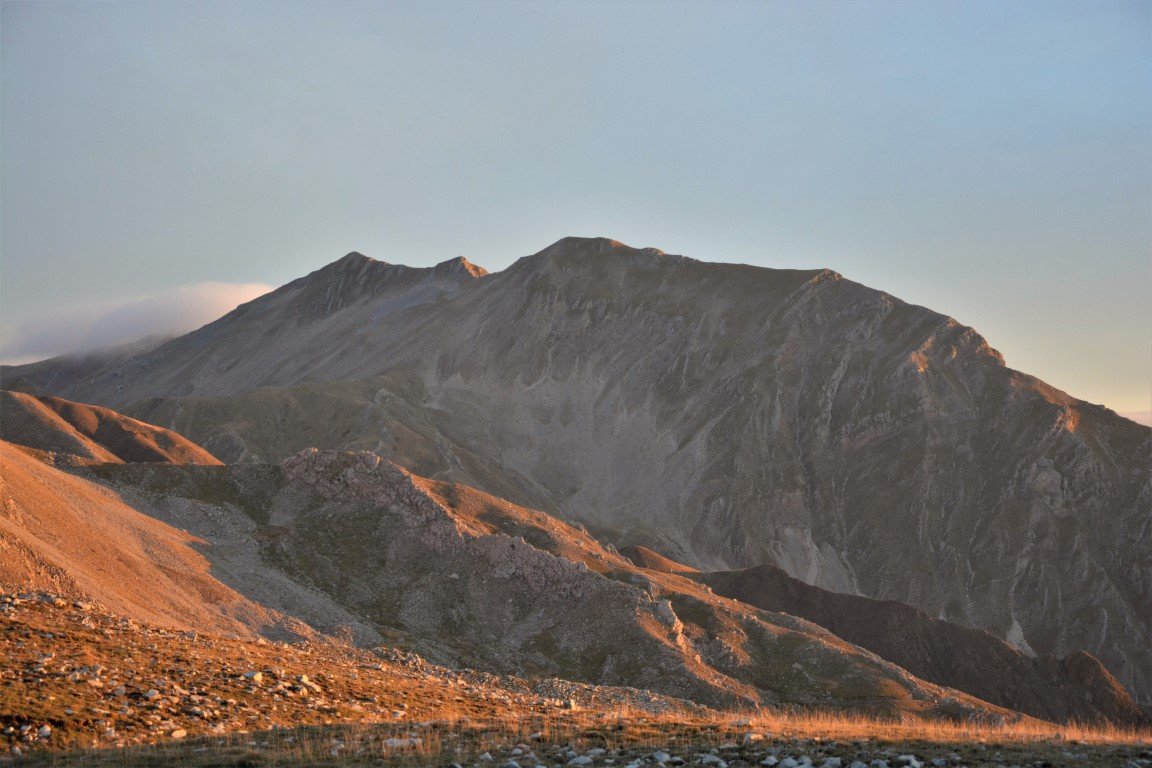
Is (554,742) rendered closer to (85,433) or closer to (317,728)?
(317,728)

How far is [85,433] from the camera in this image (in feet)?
355

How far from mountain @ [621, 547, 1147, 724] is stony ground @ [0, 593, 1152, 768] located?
2634 inches

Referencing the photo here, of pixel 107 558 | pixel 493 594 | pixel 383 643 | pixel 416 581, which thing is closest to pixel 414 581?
pixel 416 581

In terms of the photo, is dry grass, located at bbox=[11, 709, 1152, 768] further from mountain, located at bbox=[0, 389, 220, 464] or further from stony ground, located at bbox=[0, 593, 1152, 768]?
mountain, located at bbox=[0, 389, 220, 464]

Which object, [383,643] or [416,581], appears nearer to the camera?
[383,643]

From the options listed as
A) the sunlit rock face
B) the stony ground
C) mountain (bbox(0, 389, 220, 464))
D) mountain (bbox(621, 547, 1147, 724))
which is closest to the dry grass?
the stony ground

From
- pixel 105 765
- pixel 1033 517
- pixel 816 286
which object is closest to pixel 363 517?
pixel 105 765

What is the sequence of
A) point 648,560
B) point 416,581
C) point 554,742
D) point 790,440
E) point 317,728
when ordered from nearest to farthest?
point 554,742
point 317,728
point 416,581
point 648,560
point 790,440

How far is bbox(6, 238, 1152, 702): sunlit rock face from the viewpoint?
13600 centimetres

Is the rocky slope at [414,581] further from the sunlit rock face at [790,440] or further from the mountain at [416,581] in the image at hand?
the sunlit rock face at [790,440]

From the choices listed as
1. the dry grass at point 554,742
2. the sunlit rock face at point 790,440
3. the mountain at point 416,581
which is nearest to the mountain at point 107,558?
the mountain at point 416,581

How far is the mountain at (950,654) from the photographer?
86.1 meters

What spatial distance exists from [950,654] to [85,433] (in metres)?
85.2

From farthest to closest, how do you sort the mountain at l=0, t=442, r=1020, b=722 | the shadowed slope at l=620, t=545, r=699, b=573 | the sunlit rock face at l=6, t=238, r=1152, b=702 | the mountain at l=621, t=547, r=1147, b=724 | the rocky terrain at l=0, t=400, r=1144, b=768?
the sunlit rock face at l=6, t=238, r=1152, b=702
the shadowed slope at l=620, t=545, r=699, b=573
the mountain at l=621, t=547, r=1147, b=724
the mountain at l=0, t=442, r=1020, b=722
the rocky terrain at l=0, t=400, r=1144, b=768
